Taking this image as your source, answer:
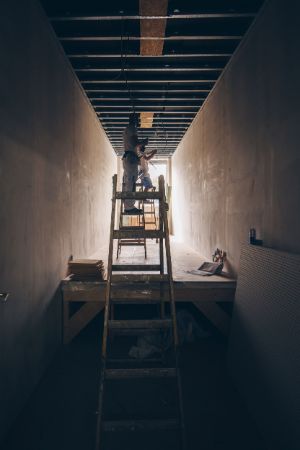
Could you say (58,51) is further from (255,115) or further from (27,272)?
(27,272)

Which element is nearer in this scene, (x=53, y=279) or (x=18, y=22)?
(x=18, y=22)

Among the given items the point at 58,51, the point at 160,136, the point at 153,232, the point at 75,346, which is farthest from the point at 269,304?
the point at 160,136

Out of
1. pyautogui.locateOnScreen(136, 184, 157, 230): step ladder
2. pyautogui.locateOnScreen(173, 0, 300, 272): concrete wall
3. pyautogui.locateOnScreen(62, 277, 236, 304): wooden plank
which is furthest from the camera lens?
pyautogui.locateOnScreen(136, 184, 157, 230): step ladder

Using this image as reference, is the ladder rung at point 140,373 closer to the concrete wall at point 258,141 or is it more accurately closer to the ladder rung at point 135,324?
the ladder rung at point 135,324

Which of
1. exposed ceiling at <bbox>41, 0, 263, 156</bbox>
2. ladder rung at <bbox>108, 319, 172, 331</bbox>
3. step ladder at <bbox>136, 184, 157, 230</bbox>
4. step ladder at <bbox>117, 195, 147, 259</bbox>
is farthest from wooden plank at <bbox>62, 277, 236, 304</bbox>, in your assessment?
exposed ceiling at <bbox>41, 0, 263, 156</bbox>

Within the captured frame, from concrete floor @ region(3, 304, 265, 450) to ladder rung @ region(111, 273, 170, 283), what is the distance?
3.43ft

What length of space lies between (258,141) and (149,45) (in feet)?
5.95

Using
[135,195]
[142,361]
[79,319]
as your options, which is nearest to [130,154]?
[135,195]

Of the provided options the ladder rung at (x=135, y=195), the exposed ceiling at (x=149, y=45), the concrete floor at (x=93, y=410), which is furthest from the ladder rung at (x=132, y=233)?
the exposed ceiling at (x=149, y=45)

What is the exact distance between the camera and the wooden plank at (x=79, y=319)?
3520mm

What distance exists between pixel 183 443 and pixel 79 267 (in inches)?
85.3

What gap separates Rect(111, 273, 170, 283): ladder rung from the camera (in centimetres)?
260

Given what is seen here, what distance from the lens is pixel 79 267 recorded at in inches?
139

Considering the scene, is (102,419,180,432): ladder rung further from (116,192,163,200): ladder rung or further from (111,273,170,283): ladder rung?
(116,192,163,200): ladder rung
